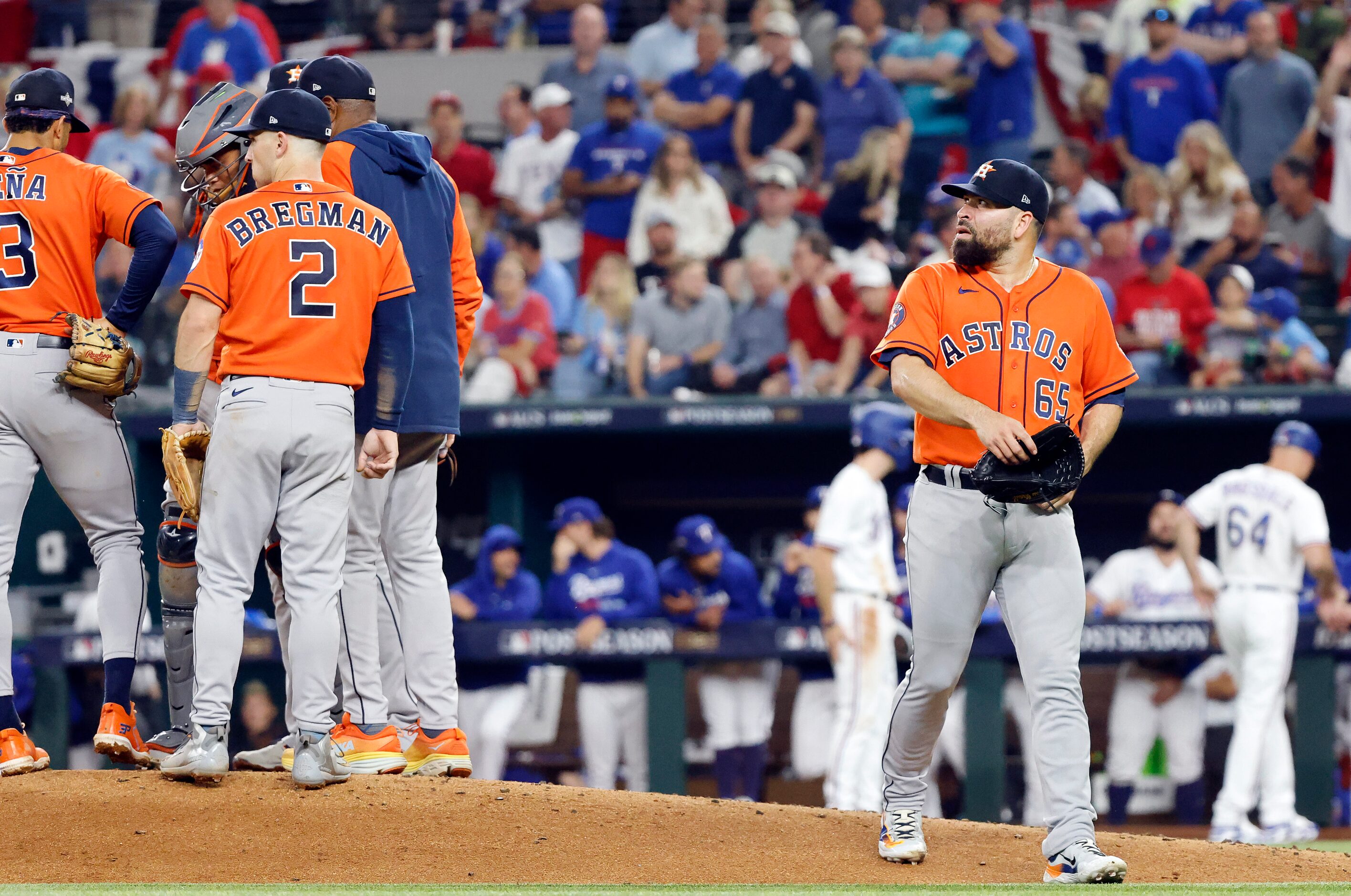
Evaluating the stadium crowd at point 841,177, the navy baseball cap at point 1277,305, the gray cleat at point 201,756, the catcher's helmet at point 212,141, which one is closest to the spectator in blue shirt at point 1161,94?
the stadium crowd at point 841,177

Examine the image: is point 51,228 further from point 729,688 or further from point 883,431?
point 729,688

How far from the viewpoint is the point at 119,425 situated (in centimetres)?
498

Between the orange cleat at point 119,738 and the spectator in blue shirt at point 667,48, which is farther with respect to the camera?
the spectator in blue shirt at point 667,48

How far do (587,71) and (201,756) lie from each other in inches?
328

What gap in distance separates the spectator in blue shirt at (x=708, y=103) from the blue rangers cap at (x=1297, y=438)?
4.66 metres

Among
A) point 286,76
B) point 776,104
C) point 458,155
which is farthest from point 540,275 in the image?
point 286,76

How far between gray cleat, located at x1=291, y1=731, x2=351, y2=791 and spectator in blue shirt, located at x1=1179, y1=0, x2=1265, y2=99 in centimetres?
870

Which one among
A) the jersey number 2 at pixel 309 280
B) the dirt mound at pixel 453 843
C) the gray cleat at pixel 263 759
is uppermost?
the jersey number 2 at pixel 309 280

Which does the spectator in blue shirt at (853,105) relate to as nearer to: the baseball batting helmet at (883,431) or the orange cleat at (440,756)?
the baseball batting helmet at (883,431)

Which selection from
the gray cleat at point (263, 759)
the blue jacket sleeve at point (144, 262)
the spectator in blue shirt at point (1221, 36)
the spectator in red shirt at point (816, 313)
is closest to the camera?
the blue jacket sleeve at point (144, 262)

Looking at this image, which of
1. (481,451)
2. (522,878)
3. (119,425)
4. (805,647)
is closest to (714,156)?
(481,451)

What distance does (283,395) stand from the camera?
435 centimetres

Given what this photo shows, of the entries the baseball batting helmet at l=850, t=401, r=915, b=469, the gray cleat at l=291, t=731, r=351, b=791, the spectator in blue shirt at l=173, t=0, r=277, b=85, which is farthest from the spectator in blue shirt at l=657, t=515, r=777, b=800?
the spectator in blue shirt at l=173, t=0, r=277, b=85

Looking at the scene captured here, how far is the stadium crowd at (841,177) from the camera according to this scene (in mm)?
9594
